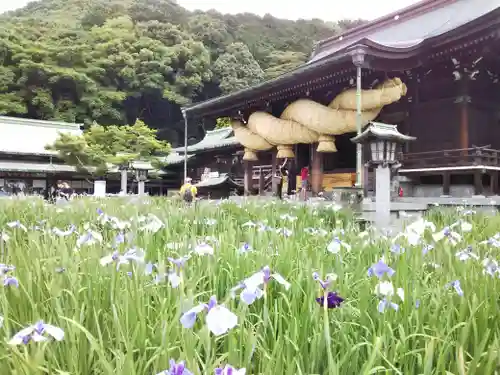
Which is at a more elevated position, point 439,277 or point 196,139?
point 196,139

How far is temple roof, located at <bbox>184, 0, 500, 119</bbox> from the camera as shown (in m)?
9.20

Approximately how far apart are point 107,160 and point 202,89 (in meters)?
21.1

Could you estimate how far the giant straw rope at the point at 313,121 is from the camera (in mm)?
11203

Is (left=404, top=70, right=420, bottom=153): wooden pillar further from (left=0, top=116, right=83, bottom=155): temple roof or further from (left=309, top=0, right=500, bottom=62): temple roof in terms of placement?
(left=0, top=116, right=83, bottom=155): temple roof

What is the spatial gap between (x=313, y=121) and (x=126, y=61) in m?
28.9

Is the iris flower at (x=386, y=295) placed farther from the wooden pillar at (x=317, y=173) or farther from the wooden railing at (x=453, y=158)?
the wooden pillar at (x=317, y=173)

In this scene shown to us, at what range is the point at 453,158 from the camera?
9.83 metres

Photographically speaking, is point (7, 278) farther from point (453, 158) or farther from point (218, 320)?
point (453, 158)

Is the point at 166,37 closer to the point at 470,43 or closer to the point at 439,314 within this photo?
the point at 470,43

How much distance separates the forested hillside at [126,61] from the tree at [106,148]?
472 inches

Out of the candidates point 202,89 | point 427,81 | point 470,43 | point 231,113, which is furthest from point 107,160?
point 202,89

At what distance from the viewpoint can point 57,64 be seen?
1401 inches

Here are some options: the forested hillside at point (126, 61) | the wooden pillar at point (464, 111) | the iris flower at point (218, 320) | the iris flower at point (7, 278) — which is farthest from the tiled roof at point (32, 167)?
the iris flower at point (218, 320)

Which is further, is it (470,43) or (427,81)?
(427,81)
